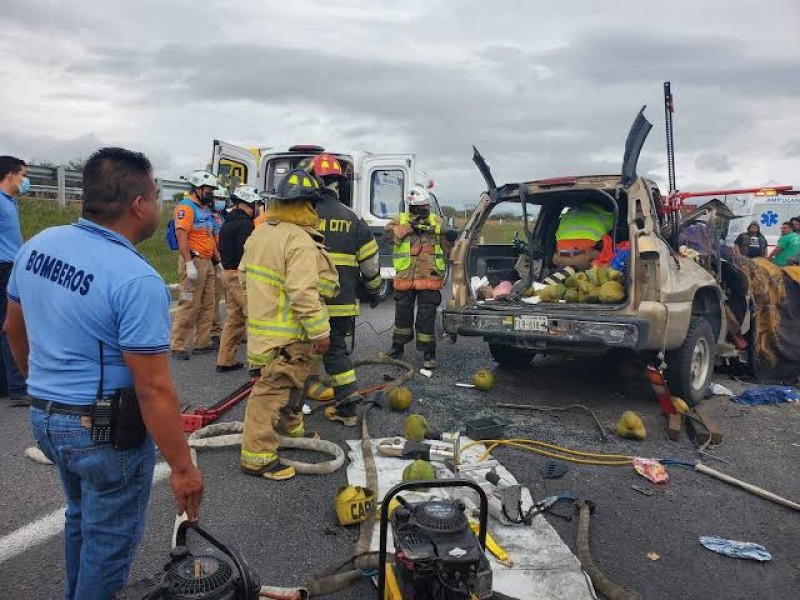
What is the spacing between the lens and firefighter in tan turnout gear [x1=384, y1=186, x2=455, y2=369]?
6965 mm

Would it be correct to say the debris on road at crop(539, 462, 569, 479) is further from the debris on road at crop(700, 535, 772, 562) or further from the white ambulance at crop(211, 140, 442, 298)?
the white ambulance at crop(211, 140, 442, 298)

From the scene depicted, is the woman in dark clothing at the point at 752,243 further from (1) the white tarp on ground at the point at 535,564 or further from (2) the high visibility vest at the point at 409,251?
(1) the white tarp on ground at the point at 535,564

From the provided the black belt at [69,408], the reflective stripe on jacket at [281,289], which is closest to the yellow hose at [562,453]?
the reflective stripe on jacket at [281,289]

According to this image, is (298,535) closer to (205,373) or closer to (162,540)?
(162,540)

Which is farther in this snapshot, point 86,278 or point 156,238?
point 156,238

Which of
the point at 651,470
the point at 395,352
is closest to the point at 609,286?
the point at 651,470

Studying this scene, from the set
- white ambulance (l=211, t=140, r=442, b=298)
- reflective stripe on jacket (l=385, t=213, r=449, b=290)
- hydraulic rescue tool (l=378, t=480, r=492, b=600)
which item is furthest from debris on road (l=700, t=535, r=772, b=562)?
white ambulance (l=211, t=140, r=442, b=298)

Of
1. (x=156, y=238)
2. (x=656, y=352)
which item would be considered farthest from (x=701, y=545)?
(x=156, y=238)

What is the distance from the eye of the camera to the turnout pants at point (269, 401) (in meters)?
3.94

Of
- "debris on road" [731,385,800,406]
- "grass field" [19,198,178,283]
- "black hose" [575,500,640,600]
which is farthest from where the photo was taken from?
"grass field" [19,198,178,283]

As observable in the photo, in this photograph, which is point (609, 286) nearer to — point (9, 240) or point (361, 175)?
point (9, 240)

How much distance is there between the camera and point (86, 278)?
1856 mm

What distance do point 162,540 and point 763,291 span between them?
6457 millimetres

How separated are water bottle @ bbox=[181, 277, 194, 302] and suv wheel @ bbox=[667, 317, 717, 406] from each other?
495 centimetres
